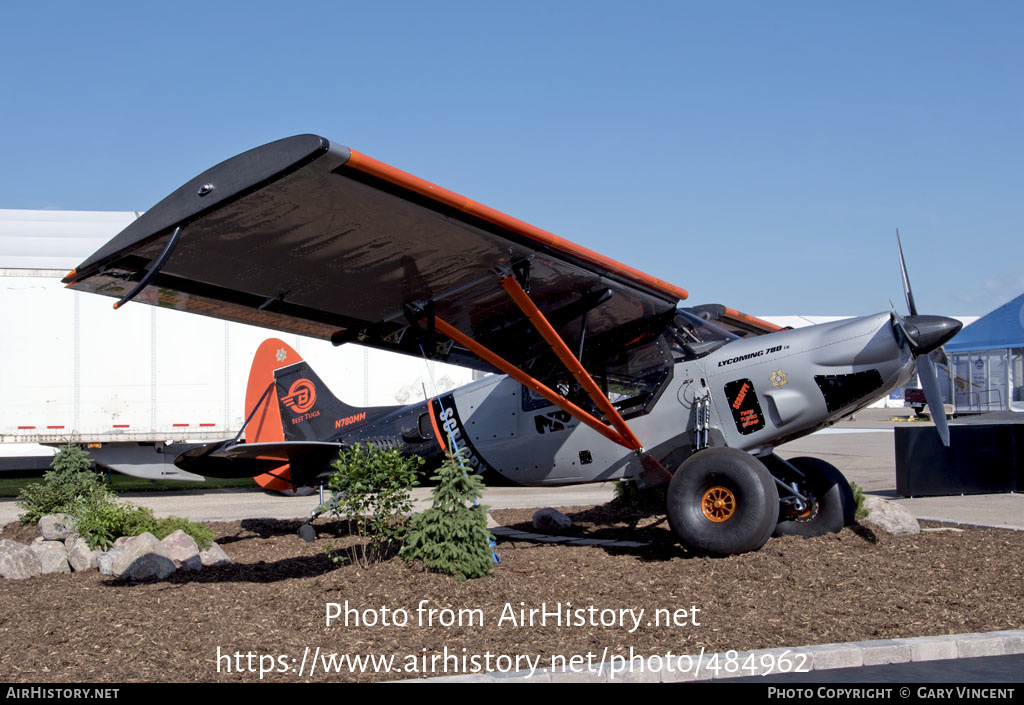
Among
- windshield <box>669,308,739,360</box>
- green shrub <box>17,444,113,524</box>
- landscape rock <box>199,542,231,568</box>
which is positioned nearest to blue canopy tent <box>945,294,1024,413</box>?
windshield <box>669,308,739,360</box>

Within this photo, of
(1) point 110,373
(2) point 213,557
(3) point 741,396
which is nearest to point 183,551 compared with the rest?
(2) point 213,557

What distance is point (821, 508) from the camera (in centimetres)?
950

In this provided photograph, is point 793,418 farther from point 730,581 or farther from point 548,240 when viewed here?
point 548,240

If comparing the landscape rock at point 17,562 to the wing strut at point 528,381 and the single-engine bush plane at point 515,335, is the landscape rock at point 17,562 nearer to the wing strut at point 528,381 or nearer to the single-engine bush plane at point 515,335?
the single-engine bush plane at point 515,335

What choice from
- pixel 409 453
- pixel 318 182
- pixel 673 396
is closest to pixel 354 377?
pixel 409 453

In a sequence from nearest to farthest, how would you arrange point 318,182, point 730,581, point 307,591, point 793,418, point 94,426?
point 318,182 → point 307,591 → point 730,581 → point 793,418 → point 94,426

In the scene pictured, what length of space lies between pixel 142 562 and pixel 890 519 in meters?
8.25

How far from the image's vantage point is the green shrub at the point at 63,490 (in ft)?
35.2

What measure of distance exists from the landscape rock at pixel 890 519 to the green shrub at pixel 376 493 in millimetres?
5668

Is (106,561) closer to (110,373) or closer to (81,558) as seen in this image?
(81,558)

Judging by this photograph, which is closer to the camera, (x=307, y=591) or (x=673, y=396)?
(x=307, y=591)
